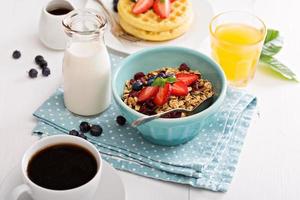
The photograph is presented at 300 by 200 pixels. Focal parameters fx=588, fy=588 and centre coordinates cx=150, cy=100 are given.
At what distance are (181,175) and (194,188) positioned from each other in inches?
1.9

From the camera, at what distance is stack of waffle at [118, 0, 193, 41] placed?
6.22ft

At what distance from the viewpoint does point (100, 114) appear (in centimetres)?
166

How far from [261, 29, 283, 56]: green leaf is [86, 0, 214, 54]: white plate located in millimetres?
199

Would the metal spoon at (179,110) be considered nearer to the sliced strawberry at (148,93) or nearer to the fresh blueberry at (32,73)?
the sliced strawberry at (148,93)

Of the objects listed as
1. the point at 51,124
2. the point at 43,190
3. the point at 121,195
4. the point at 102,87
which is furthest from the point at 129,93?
the point at 43,190

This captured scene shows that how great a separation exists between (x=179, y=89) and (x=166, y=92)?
0.04 meters

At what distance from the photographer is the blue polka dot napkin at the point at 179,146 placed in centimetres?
147

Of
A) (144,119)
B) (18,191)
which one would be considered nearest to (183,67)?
(144,119)

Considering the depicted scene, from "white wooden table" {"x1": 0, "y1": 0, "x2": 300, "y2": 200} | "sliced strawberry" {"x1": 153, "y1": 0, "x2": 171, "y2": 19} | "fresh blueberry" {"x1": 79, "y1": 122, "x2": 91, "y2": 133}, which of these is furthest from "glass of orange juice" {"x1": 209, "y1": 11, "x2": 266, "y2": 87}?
"fresh blueberry" {"x1": 79, "y1": 122, "x2": 91, "y2": 133}

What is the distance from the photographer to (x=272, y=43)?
1.91m

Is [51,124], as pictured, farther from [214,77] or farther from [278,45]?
[278,45]

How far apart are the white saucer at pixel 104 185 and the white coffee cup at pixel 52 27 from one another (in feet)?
2.00

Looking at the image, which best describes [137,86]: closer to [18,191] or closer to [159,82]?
[159,82]

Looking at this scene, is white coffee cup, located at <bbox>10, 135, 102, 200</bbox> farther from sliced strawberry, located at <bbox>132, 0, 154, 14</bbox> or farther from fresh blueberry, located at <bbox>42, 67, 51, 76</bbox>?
sliced strawberry, located at <bbox>132, 0, 154, 14</bbox>
